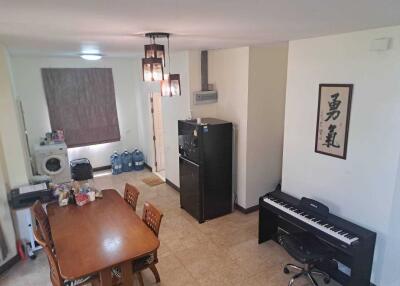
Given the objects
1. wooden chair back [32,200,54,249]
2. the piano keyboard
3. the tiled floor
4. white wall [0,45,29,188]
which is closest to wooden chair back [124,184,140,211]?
the tiled floor

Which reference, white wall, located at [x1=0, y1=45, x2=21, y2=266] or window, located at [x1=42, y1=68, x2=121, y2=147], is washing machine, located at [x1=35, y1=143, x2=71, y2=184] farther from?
white wall, located at [x1=0, y1=45, x2=21, y2=266]

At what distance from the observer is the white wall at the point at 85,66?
575cm

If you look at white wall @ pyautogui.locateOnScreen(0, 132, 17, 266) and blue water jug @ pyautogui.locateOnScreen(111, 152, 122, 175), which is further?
blue water jug @ pyautogui.locateOnScreen(111, 152, 122, 175)

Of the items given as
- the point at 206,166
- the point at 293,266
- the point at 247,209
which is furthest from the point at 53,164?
the point at 293,266

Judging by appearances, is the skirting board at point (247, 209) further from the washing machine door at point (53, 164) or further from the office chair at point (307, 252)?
the washing machine door at point (53, 164)

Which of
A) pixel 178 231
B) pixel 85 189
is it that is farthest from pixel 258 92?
pixel 85 189

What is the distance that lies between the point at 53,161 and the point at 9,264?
2677 mm

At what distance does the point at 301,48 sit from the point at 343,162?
4.59 ft

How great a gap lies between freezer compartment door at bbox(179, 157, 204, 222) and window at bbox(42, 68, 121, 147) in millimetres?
2903

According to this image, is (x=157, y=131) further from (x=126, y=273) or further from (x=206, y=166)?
(x=126, y=273)

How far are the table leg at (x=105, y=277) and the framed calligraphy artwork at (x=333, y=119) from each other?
8.40ft

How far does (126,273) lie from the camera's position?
2537 millimetres

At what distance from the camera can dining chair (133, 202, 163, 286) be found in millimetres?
2845

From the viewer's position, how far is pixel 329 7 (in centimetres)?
164
